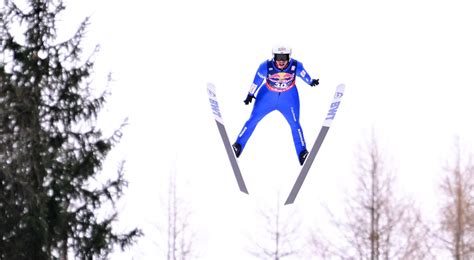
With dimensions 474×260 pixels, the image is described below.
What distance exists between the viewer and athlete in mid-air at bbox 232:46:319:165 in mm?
15914

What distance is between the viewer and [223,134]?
1720 centimetres

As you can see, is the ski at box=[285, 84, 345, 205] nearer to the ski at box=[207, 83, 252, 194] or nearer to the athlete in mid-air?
the athlete in mid-air

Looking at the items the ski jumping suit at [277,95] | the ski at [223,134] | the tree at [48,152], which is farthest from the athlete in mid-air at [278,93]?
the tree at [48,152]

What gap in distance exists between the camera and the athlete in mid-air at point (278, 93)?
15.9 m

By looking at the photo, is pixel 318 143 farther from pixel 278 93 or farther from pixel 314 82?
pixel 314 82

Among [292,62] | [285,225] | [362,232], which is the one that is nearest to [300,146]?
[292,62]

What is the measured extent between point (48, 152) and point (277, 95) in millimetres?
10231

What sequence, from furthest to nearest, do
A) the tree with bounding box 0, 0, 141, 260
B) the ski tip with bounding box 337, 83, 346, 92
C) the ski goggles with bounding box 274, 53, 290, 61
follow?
1. the tree with bounding box 0, 0, 141, 260
2. the ski tip with bounding box 337, 83, 346, 92
3. the ski goggles with bounding box 274, 53, 290, 61

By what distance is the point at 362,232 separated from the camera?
26125 mm

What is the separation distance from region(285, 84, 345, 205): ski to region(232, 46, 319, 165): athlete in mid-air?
0.40ft

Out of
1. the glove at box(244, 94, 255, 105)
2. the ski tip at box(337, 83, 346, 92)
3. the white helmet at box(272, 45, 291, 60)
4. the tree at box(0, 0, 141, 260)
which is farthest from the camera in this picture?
the tree at box(0, 0, 141, 260)

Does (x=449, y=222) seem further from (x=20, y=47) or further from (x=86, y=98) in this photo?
(x=20, y=47)

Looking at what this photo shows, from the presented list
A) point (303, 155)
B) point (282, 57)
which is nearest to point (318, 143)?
point (303, 155)

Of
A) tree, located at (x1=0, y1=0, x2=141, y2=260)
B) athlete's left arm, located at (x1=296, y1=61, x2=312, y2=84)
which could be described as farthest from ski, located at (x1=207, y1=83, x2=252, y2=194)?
tree, located at (x1=0, y1=0, x2=141, y2=260)
